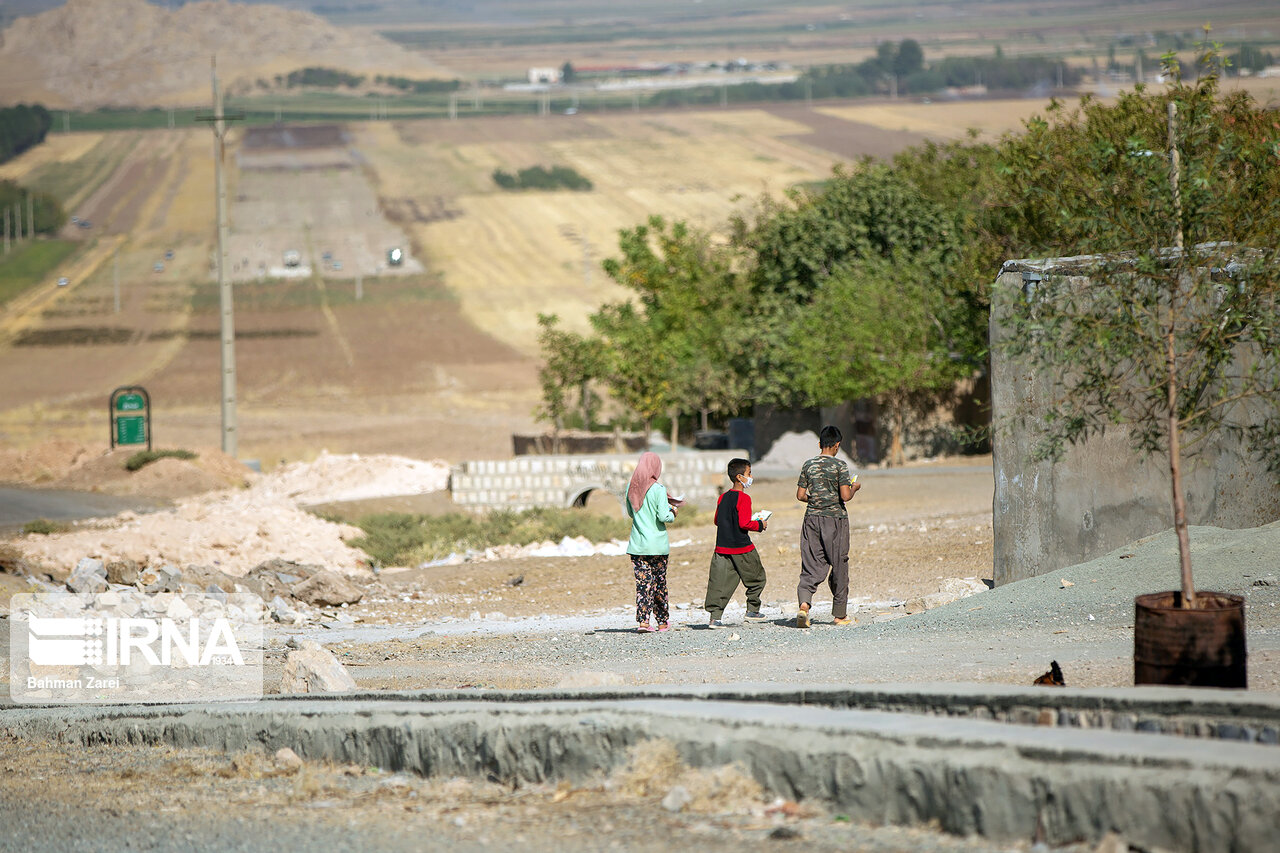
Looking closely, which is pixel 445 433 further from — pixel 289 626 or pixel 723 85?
pixel 723 85

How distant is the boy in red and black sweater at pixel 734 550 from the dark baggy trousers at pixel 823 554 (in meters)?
0.47

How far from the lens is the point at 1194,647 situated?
7.20 m

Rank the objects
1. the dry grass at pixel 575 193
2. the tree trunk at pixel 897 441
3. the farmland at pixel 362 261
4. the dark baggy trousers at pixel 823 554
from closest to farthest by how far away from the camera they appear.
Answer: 1. the dark baggy trousers at pixel 823 554
2. the tree trunk at pixel 897 441
3. the farmland at pixel 362 261
4. the dry grass at pixel 575 193

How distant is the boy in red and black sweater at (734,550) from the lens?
463 inches

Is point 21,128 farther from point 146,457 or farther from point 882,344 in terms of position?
point 882,344

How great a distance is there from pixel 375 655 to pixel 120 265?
273 ft

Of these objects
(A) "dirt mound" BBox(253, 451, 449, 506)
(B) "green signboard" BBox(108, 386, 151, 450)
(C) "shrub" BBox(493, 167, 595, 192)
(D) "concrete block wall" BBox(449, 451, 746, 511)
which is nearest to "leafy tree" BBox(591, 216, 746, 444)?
(A) "dirt mound" BBox(253, 451, 449, 506)


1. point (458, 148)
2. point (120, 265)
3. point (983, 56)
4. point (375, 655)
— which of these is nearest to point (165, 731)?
point (375, 655)

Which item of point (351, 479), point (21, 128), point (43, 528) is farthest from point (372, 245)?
point (43, 528)

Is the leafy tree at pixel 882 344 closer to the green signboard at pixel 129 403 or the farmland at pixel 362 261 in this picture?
the farmland at pixel 362 261

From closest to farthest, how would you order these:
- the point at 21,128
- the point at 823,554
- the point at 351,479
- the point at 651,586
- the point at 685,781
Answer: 1. the point at 685,781
2. the point at 823,554
3. the point at 651,586
4. the point at 351,479
5. the point at 21,128

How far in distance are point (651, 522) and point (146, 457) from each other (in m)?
26.0

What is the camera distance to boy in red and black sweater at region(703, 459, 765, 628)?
1175 cm

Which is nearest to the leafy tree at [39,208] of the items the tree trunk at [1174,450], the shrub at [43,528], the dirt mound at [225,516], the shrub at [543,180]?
the shrub at [543,180]
